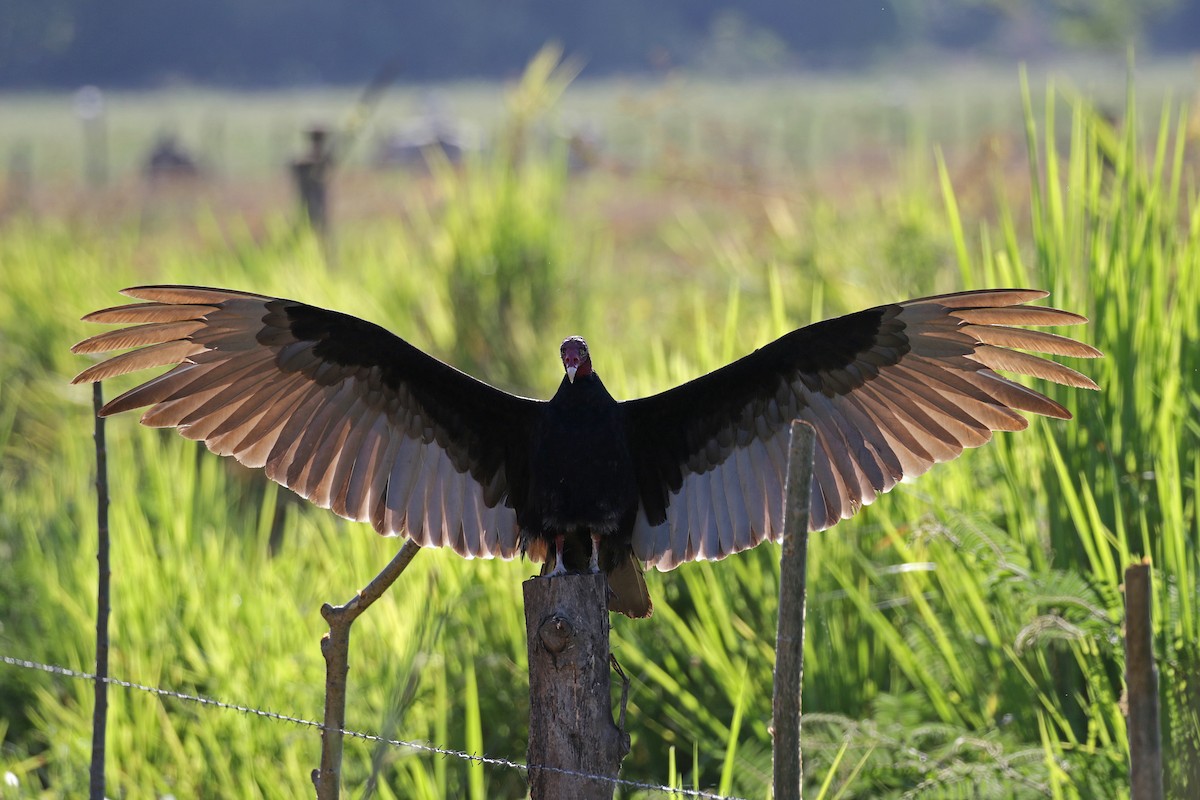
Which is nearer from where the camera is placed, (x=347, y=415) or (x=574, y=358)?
(x=574, y=358)

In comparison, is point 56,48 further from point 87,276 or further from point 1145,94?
point 87,276

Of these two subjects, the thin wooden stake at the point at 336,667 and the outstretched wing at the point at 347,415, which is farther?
the outstretched wing at the point at 347,415

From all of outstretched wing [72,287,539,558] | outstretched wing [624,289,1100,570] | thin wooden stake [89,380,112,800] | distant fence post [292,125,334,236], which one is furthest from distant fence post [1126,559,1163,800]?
distant fence post [292,125,334,236]

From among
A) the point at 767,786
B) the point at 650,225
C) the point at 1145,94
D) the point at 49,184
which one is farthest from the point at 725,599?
the point at 1145,94

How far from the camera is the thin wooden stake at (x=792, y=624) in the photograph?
1550 mm

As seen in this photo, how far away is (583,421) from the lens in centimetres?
240

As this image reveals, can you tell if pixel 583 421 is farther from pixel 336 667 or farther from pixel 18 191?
pixel 18 191

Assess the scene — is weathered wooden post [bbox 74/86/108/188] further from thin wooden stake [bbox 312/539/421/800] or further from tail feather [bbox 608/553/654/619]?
thin wooden stake [bbox 312/539/421/800]

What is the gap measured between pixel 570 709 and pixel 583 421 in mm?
595

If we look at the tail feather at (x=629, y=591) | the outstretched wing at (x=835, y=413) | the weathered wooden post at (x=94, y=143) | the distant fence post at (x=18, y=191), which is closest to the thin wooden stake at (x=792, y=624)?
the outstretched wing at (x=835, y=413)

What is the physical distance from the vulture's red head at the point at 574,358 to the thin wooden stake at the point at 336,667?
0.51 metres

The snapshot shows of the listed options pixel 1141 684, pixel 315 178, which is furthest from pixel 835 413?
pixel 315 178

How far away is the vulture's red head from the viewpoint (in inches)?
94.9

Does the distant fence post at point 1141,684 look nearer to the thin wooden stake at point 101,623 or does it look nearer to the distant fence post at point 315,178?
the thin wooden stake at point 101,623
